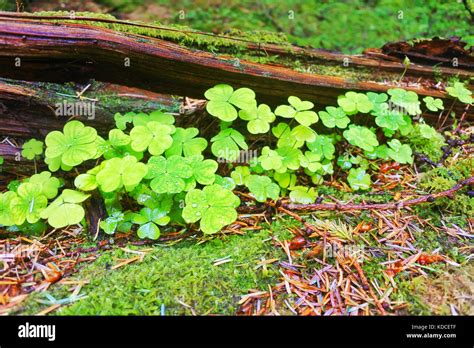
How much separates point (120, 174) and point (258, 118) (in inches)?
46.9

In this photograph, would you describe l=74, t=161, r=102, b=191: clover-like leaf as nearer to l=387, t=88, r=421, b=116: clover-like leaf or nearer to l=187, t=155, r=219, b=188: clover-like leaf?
l=187, t=155, r=219, b=188: clover-like leaf

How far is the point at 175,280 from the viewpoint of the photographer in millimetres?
2311

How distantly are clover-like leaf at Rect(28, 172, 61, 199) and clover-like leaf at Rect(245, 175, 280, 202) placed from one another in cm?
142

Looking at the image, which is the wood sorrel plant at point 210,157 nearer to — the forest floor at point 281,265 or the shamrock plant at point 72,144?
the shamrock plant at point 72,144

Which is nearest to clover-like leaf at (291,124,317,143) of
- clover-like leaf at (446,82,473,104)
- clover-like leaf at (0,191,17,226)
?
clover-like leaf at (446,82,473,104)

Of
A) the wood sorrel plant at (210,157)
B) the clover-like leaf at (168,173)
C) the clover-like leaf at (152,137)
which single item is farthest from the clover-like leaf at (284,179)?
the clover-like leaf at (152,137)

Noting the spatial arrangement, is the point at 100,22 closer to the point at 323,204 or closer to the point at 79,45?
the point at 79,45

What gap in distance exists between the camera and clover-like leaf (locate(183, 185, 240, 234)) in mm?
2559

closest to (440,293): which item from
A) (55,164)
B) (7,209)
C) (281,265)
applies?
(281,265)

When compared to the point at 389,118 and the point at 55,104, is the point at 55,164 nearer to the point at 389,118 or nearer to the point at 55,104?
the point at 55,104
